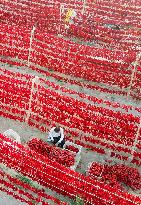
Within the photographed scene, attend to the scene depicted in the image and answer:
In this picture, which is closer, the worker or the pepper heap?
the pepper heap

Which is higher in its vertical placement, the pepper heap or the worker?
the worker

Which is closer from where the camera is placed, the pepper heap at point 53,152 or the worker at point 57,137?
the pepper heap at point 53,152

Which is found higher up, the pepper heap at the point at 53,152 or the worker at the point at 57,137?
the worker at the point at 57,137

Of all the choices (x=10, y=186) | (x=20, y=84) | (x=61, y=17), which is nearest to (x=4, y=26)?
(x=61, y=17)

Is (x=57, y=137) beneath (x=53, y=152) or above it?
above

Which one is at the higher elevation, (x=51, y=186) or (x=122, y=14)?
(x=122, y=14)

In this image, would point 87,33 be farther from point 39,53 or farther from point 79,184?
point 79,184

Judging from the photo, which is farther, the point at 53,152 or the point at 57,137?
the point at 57,137

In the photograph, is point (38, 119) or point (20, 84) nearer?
point (38, 119)
